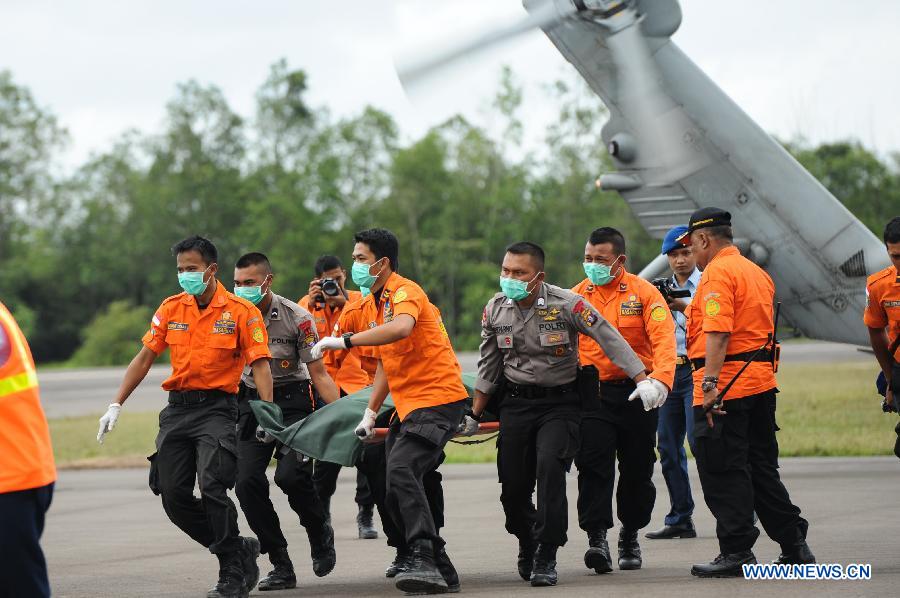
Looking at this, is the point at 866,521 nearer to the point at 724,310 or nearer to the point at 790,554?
the point at 790,554

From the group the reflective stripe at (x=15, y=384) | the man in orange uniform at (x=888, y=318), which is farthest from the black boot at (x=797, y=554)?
the reflective stripe at (x=15, y=384)

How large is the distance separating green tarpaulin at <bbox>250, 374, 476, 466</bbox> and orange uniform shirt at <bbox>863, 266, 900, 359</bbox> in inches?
123

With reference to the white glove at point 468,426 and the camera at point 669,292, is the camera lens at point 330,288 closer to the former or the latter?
the white glove at point 468,426

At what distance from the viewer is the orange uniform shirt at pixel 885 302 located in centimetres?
740

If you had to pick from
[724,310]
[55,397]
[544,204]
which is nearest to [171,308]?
[724,310]

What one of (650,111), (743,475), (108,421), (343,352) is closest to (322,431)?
(108,421)

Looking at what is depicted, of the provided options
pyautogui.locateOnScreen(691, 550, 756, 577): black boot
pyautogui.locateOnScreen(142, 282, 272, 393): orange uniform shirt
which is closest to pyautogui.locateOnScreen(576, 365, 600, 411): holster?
pyautogui.locateOnScreen(691, 550, 756, 577): black boot

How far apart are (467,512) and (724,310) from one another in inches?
171

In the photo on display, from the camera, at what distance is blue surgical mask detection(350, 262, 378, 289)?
734 centimetres

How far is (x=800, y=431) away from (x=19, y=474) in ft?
45.2

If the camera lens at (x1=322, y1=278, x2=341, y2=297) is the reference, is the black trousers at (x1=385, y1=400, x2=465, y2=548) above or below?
below

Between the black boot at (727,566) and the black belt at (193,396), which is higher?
the black belt at (193,396)

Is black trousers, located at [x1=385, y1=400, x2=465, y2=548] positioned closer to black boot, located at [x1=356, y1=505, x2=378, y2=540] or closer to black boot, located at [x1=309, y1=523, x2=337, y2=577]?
black boot, located at [x1=309, y1=523, x2=337, y2=577]

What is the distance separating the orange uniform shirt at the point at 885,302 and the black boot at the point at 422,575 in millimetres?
3103
